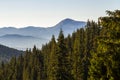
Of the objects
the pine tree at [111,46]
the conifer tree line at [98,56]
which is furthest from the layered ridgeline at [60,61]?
the pine tree at [111,46]

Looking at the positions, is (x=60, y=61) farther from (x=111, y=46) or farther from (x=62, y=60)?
(x=111, y=46)

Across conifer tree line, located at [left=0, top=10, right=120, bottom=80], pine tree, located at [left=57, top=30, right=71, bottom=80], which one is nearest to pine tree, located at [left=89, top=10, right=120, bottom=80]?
conifer tree line, located at [left=0, top=10, right=120, bottom=80]

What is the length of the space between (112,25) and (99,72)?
2.81m

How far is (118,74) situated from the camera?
1686 cm

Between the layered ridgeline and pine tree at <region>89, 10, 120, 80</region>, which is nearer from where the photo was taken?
pine tree at <region>89, 10, 120, 80</region>

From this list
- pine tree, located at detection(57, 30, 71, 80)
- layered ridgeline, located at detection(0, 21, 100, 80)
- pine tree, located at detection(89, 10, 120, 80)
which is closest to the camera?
pine tree, located at detection(89, 10, 120, 80)

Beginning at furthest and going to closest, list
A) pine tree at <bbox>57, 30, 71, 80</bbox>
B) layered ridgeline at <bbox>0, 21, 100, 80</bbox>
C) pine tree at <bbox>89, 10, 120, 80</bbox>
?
layered ridgeline at <bbox>0, 21, 100, 80</bbox>, pine tree at <bbox>57, 30, 71, 80</bbox>, pine tree at <bbox>89, 10, 120, 80</bbox>

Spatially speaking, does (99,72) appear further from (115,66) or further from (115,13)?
(115,13)

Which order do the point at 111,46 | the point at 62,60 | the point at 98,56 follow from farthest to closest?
1. the point at 62,60
2. the point at 98,56
3. the point at 111,46

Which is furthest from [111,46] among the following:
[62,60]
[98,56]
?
[62,60]

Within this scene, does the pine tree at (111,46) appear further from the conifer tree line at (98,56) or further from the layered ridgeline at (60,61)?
the layered ridgeline at (60,61)

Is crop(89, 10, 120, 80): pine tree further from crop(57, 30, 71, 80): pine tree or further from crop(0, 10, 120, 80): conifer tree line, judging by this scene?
crop(57, 30, 71, 80): pine tree

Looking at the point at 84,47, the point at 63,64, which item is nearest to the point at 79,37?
the point at 84,47

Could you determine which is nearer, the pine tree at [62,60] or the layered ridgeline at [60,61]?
the pine tree at [62,60]
